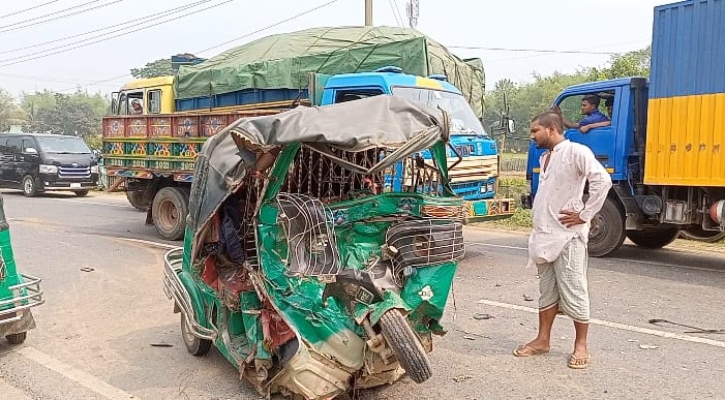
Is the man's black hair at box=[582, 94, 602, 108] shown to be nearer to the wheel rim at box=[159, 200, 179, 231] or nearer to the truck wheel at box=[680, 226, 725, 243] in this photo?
the truck wheel at box=[680, 226, 725, 243]

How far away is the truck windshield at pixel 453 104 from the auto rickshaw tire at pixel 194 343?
4432mm

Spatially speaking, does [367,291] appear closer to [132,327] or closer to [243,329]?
[243,329]

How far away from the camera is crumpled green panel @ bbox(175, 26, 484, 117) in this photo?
10391mm

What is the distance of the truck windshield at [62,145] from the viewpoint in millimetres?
20219

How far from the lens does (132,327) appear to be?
5.89 meters

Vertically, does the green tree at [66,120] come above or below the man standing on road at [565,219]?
above

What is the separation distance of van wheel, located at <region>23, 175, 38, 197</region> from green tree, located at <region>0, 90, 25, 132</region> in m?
52.9

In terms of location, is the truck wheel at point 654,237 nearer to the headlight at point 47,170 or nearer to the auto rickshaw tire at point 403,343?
the auto rickshaw tire at point 403,343

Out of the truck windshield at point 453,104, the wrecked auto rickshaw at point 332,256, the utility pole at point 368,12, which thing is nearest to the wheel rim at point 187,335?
the wrecked auto rickshaw at point 332,256

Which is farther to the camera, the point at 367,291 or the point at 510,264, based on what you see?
the point at 510,264

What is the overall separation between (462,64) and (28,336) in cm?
829

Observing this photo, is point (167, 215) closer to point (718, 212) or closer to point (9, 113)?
point (718, 212)

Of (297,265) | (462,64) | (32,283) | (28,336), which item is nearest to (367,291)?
(297,265)

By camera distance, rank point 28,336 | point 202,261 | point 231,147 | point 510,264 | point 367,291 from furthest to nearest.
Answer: point 510,264 → point 28,336 → point 202,261 → point 231,147 → point 367,291
